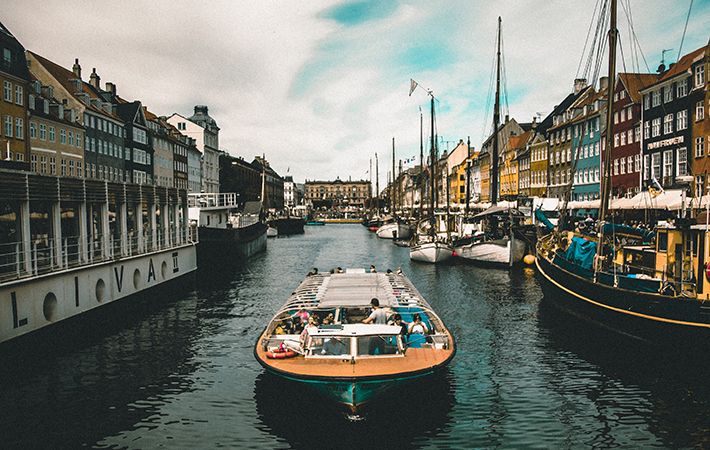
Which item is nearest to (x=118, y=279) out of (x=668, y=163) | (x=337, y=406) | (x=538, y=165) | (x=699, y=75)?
(x=337, y=406)

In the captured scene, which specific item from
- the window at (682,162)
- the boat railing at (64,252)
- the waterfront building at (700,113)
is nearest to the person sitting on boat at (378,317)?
the boat railing at (64,252)

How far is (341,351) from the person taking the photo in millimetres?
15195

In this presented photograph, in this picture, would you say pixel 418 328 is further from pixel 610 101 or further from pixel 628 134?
pixel 628 134

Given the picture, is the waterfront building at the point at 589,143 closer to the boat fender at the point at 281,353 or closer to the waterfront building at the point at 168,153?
the waterfront building at the point at 168,153

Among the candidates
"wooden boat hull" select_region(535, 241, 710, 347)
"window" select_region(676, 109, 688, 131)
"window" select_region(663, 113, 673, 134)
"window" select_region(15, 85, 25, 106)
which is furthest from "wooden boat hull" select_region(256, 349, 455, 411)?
"window" select_region(663, 113, 673, 134)

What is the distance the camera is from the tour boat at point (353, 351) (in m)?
13.8

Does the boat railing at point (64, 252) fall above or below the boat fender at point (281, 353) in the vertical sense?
above

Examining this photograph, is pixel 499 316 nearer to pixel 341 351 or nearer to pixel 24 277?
pixel 341 351

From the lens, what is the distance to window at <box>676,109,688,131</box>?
164 feet

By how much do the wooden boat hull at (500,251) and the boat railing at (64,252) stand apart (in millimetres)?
29105

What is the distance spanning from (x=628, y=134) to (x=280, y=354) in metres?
60.4

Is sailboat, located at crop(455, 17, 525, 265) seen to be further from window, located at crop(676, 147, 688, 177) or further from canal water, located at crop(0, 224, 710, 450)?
canal water, located at crop(0, 224, 710, 450)

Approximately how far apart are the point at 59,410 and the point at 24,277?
7.19 meters

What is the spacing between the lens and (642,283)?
23.3 m
